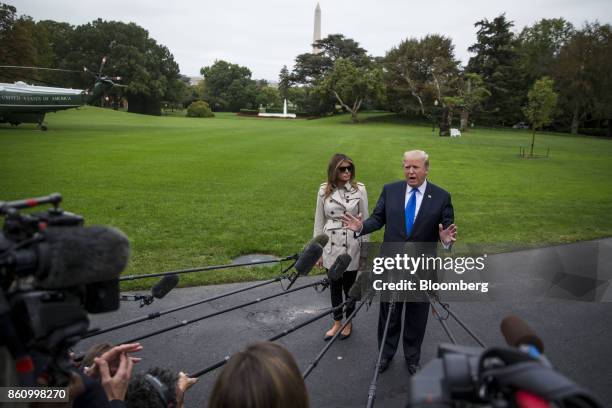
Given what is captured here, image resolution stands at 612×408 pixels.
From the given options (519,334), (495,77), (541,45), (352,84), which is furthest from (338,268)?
(541,45)

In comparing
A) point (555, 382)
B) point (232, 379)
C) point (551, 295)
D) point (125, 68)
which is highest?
point (125, 68)

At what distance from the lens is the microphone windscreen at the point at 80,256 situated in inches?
60.2

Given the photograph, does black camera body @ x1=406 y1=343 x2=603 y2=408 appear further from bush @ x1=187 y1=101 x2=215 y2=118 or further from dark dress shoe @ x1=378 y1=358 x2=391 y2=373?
bush @ x1=187 y1=101 x2=215 y2=118

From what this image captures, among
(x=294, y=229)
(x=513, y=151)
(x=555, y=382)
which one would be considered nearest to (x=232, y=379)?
(x=555, y=382)

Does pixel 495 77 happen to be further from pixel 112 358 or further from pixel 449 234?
pixel 112 358

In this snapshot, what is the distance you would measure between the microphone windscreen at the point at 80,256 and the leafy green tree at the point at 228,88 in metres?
97.8

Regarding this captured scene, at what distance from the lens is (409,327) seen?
4.67 meters

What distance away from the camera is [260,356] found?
1.89 m

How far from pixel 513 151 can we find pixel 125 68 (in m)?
61.3

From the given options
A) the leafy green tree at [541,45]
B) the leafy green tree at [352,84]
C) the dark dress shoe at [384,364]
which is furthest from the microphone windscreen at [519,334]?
the leafy green tree at [541,45]

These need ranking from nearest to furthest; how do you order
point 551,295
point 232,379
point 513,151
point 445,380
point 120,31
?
point 445,380
point 232,379
point 551,295
point 513,151
point 120,31

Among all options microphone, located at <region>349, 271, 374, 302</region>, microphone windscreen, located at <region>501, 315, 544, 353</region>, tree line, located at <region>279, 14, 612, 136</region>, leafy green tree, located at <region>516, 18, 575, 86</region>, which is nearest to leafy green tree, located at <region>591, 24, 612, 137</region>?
tree line, located at <region>279, 14, 612, 136</region>

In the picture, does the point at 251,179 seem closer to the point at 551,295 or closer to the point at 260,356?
the point at 551,295

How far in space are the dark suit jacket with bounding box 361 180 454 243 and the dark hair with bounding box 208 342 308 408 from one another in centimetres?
293
